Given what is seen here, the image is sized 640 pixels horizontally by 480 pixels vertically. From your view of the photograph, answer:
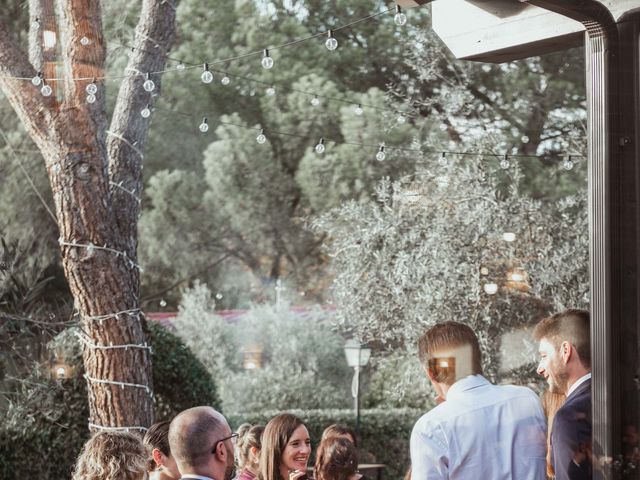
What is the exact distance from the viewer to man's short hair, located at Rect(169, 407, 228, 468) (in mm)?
2416

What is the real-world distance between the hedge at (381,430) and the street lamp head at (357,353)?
465 millimetres

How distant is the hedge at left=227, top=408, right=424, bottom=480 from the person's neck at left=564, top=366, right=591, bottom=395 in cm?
604

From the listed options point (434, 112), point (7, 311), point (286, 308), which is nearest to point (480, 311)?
point (434, 112)

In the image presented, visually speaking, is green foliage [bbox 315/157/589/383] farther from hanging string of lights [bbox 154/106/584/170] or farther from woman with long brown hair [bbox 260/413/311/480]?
woman with long brown hair [bbox 260/413/311/480]

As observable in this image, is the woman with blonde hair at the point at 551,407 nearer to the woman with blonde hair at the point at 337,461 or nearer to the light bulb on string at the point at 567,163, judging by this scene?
the woman with blonde hair at the point at 337,461

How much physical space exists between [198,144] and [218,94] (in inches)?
23.5

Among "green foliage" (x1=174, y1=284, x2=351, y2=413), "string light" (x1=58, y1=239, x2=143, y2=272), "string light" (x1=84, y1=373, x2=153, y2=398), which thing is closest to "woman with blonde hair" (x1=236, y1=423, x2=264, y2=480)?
"string light" (x1=84, y1=373, x2=153, y2=398)

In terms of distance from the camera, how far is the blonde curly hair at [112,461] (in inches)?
96.3

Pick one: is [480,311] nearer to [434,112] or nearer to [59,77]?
[434,112]

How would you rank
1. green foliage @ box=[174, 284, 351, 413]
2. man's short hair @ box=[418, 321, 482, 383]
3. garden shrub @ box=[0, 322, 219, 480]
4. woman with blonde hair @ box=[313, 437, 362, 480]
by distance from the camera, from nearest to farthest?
man's short hair @ box=[418, 321, 482, 383] → woman with blonde hair @ box=[313, 437, 362, 480] → garden shrub @ box=[0, 322, 219, 480] → green foliage @ box=[174, 284, 351, 413]

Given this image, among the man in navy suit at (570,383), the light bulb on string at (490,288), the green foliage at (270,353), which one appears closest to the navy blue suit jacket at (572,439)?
the man in navy suit at (570,383)

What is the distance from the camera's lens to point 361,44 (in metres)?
9.76

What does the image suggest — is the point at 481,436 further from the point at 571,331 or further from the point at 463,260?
the point at 463,260

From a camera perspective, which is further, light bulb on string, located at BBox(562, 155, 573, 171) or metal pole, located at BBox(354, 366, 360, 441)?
metal pole, located at BBox(354, 366, 360, 441)
